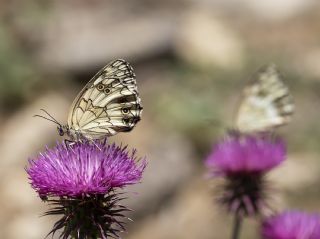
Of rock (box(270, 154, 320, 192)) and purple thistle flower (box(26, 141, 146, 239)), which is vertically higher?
rock (box(270, 154, 320, 192))

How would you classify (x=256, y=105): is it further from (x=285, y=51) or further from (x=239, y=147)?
(x=285, y=51)

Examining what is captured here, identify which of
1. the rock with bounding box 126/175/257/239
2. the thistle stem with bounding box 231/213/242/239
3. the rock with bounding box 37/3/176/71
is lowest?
the thistle stem with bounding box 231/213/242/239

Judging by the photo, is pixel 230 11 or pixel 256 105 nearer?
pixel 256 105

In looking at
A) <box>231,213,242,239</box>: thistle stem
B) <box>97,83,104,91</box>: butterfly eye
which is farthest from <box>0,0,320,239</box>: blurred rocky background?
<box>97,83,104,91</box>: butterfly eye

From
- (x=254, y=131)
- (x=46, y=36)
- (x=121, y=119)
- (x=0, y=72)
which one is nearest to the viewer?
(x=121, y=119)

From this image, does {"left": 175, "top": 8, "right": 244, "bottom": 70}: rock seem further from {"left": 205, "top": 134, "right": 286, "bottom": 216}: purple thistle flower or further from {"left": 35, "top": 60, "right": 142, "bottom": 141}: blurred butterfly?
{"left": 35, "top": 60, "right": 142, "bottom": 141}: blurred butterfly

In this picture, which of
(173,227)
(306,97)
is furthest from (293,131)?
(173,227)

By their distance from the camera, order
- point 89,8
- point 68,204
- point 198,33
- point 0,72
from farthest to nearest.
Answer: point 89,8, point 198,33, point 0,72, point 68,204

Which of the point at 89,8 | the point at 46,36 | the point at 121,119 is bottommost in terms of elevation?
the point at 121,119

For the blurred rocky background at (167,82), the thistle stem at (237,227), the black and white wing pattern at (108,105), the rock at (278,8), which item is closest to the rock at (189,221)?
the blurred rocky background at (167,82)
